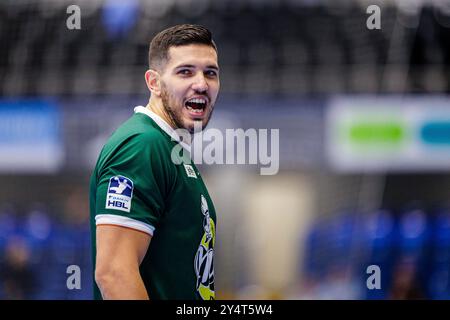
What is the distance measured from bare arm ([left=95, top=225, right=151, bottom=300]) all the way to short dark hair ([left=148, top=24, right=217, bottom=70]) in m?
0.47

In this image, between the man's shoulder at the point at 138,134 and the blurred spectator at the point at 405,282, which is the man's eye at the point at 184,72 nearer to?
the man's shoulder at the point at 138,134

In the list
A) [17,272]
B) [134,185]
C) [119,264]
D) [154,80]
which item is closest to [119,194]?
[134,185]

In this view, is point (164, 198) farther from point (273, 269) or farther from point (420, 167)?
point (420, 167)

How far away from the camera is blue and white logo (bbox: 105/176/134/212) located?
1.43m

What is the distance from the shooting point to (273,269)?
8.04 meters

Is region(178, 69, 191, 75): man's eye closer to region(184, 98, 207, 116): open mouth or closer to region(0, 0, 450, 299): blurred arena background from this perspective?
region(184, 98, 207, 116): open mouth

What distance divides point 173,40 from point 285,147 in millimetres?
7438

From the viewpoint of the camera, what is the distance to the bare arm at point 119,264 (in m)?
1.39

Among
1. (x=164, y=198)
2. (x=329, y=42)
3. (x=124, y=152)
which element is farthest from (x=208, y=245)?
(x=329, y=42)

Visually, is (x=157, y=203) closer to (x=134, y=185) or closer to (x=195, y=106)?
(x=134, y=185)

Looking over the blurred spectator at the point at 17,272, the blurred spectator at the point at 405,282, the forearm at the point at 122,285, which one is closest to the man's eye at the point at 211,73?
the forearm at the point at 122,285

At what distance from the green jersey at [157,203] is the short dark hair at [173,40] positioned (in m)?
0.14

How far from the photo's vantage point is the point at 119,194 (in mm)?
1434

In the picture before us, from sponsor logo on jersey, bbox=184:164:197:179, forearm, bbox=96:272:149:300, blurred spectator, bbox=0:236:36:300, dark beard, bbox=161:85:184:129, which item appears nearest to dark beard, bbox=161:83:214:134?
dark beard, bbox=161:85:184:129
